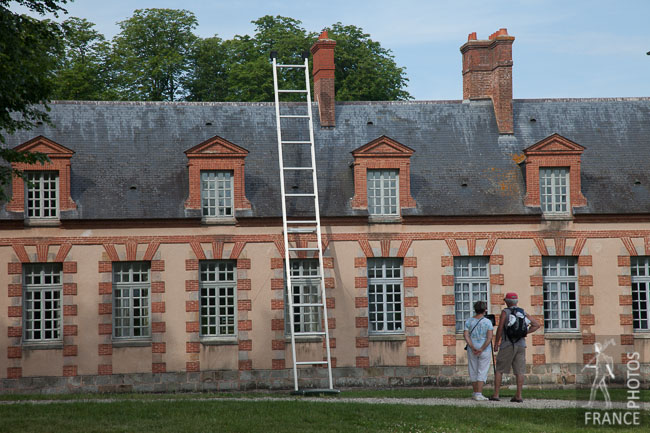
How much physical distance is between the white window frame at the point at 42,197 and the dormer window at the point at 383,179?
284 inches

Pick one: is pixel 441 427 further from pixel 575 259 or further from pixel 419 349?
pixel 575 259

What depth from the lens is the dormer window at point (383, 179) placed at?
80.8 ft

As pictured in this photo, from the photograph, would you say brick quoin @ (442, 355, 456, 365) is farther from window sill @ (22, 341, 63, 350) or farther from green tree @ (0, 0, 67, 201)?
green tree @ (0, 0, 67, 201)

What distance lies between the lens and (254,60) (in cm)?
4044

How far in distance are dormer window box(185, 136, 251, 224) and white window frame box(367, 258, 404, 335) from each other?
359 cm

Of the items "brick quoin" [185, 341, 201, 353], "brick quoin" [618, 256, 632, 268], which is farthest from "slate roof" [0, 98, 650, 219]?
"brick quoin" [185, 341, 201, 353]

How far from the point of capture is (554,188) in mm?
25297

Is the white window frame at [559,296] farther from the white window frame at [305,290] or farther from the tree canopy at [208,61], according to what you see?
the tree canopy at [208,61]

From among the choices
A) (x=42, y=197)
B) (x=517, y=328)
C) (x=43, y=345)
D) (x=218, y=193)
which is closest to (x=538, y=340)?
(x=517, y=328)

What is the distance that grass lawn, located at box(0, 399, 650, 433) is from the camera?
1426cm

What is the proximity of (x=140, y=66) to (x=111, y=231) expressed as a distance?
17.9m

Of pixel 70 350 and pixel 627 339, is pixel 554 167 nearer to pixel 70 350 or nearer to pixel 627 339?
pixel 627 339

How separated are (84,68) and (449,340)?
1959 cm

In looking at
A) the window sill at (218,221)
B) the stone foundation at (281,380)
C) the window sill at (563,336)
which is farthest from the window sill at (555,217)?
the window sill at (218,221)
